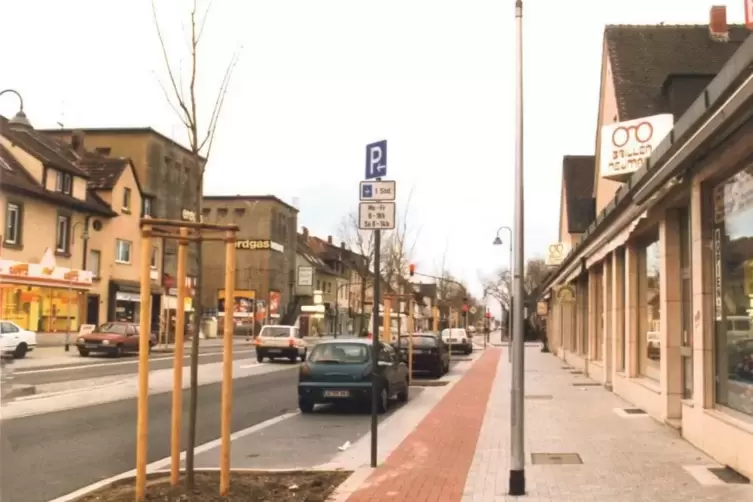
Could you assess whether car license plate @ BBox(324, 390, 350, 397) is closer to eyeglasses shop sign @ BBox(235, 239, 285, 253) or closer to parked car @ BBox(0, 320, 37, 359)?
parked car @ BBox(0, 320, 37, 359)

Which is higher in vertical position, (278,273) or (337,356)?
(278,273)

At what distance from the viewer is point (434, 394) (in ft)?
A: 63.8

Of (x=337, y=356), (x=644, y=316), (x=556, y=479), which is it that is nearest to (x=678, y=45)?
(x=644, y=316)

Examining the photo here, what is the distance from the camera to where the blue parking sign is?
9539mm

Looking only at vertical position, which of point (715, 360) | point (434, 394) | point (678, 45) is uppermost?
point (678, 45)

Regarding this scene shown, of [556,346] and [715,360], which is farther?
[556,346]

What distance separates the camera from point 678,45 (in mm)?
25938

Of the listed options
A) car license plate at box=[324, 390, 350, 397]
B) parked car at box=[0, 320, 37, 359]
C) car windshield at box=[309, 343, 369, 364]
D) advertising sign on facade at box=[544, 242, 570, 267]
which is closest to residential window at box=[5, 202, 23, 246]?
parked car at box=[0, 320, 37, 359]

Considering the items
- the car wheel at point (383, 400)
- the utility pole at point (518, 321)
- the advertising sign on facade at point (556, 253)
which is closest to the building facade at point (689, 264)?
the utility pole at point (518, 321)

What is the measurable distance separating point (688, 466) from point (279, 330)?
24.9 metres

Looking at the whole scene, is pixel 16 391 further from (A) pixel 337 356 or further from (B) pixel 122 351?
(B) pixel 122 351

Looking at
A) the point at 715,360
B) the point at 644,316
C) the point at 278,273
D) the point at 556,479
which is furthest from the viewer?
the point at 278,273

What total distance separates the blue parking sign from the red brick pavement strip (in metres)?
3.47

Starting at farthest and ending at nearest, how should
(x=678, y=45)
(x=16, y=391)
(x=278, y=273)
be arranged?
1. (x=278, y=273)
2. (x=678, y=45)
3. (x=16, y=391)
